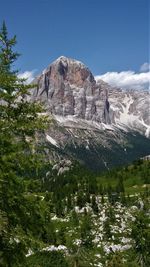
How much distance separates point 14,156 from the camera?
24312mm

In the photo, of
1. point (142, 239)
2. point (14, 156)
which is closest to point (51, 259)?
point (142, 239)

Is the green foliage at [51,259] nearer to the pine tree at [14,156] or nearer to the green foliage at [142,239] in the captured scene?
the green foliage at [142,239]

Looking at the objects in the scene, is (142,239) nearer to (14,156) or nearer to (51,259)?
(51,259)

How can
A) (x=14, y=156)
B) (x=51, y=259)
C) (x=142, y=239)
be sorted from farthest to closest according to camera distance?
(x=51, y=259) < (x=142, y=239) < (x=14, y=156)

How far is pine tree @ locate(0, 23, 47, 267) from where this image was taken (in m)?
23.9

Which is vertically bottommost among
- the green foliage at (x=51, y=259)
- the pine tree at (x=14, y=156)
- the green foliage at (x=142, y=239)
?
the green foliage at (x=51, y=259)

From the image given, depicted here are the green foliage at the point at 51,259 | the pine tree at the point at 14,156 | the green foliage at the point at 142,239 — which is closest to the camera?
the pine tree at the point at 14,156

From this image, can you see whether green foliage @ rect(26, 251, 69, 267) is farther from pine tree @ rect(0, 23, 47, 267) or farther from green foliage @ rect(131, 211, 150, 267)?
pine tree @ rect(0, 23, 47, 267)

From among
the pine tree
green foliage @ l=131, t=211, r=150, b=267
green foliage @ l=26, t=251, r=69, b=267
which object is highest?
the pine tree

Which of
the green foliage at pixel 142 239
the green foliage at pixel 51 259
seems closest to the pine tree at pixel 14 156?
the green foliage at pixel 142 239

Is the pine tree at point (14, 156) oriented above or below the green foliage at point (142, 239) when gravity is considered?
above

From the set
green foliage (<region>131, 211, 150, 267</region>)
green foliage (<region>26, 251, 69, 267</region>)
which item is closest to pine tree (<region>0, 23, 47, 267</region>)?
green foliage (<region>131, 211, 150, 267</region>)

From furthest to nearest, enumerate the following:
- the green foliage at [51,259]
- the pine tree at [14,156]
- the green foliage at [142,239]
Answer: the green foliage at [51,259]
the green foliage at [142,239]
the pine tree at [14,156]

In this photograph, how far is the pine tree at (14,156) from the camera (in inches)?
941
